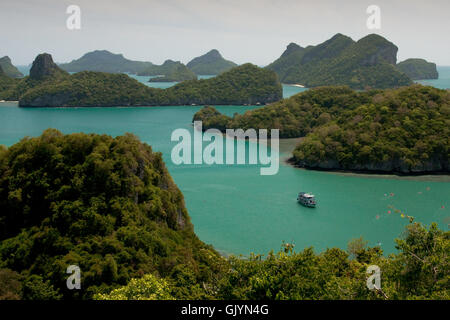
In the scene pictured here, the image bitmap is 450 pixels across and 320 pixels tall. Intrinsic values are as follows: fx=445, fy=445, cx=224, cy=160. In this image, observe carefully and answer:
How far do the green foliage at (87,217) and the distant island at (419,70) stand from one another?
7388 inches

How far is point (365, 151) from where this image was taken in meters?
43.1

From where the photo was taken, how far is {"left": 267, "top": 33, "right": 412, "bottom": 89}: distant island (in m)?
138

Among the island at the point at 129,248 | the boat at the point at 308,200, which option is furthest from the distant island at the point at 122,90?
the island at the point at 129,248

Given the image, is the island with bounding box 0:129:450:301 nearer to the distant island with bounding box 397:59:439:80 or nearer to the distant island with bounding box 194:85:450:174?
the distant island with bounding box 194:85:450:174

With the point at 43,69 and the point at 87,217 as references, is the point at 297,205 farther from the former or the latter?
the point at 43,69

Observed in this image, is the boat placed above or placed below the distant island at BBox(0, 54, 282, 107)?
below

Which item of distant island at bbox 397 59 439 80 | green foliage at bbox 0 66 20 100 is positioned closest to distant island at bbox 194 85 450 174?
green foliage at bbox 0 66 20 100

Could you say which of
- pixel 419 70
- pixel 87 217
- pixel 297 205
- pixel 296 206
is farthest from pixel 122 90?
pixel 419 70

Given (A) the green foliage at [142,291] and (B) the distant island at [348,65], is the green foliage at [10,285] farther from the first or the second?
(B) the distant island at [348,65]

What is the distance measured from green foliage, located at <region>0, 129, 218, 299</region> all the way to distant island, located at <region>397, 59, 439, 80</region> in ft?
616

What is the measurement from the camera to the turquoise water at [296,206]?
27875mm

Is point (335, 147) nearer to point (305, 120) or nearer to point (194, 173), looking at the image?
point (194, 173)

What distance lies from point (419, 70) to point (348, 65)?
59.5 meters

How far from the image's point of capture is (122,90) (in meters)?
108
